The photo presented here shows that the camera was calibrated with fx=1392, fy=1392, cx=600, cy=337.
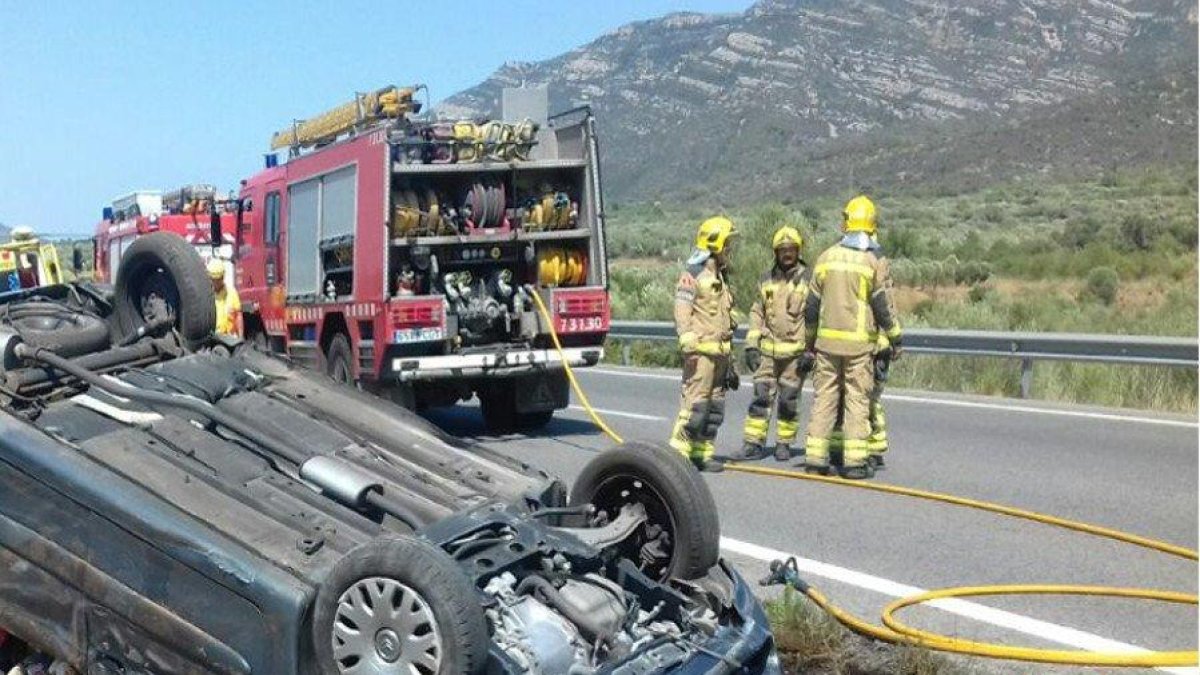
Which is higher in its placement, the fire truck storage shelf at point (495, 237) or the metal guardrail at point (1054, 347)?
the fire truck storage shelf at point (495, 237)

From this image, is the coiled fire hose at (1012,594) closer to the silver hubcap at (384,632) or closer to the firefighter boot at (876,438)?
the firefighter boot at (876,438)

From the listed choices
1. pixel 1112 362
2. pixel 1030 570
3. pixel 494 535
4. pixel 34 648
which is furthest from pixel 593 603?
pixel 1112 362

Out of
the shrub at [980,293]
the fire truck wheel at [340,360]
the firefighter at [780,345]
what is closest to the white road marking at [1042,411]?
the firefighter at [780,345]

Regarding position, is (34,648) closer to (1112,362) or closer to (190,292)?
(190,292)

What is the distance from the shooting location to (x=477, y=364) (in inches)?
456

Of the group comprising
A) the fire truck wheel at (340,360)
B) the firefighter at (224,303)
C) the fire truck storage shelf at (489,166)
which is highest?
the fire truck storage shelf at (489,166)

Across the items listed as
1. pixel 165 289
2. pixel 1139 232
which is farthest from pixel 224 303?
pixel 1139 232

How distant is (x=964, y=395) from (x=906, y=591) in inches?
317

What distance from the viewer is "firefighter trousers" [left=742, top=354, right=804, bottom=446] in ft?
33.7

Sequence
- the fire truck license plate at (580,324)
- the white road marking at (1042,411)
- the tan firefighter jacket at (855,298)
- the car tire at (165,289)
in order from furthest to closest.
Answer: the fire truck license plate at (580,324), the white road marking at (1042,411), the tan firefighter jacket at (855,298), the car tire at (165,289)

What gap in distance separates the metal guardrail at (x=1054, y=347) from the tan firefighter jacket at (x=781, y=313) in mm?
4221

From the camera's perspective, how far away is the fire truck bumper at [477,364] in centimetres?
1152

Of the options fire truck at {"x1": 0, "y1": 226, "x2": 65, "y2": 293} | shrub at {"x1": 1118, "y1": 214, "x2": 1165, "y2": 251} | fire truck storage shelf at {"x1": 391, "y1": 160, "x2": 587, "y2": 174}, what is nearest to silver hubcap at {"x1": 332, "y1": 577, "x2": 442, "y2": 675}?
fire truck storage shelf at {"x1": 391, "y1": 160, "x2": 587, "y2": 174}

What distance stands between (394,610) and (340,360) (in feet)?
30.4
